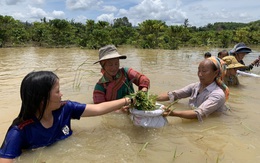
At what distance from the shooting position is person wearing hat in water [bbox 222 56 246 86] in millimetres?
5281

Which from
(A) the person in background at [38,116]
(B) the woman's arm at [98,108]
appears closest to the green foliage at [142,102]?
(B) the woman's arm at [98,108]

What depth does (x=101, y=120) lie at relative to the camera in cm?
365

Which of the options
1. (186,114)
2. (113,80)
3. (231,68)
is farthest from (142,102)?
(231,68)

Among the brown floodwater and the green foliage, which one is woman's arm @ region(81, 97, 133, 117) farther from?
the brown floodwater

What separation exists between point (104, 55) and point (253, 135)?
2148 mm

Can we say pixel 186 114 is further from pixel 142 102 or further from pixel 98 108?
pixel 98 108

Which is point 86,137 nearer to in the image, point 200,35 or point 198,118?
point 198,118

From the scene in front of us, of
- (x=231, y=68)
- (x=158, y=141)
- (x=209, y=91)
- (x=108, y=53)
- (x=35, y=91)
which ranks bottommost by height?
(x=158, y=141)

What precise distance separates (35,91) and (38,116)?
0.29 metres

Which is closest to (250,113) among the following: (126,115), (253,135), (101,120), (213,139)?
(253,135)

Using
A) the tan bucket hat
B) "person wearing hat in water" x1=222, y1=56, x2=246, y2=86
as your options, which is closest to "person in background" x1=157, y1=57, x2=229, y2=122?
the tan bucket hat

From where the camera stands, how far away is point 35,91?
215 cm

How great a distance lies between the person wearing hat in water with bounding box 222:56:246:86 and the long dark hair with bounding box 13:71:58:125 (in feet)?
13.4

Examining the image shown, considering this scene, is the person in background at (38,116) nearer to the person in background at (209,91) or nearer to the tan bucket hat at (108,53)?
the tan bucket hat at (108,53)
